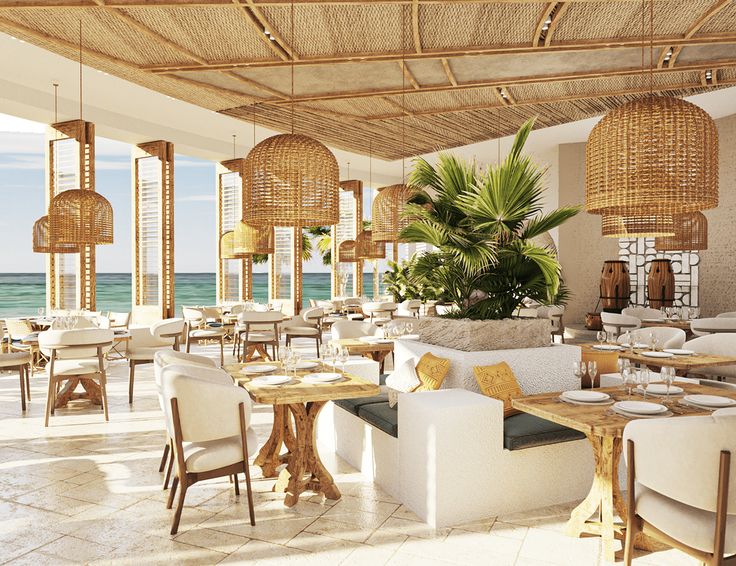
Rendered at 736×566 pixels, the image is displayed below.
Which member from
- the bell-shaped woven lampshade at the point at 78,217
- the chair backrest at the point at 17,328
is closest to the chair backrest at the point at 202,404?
the bell-shaped woven lampshade at the point at 78,217

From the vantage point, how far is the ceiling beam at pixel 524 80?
623 cm

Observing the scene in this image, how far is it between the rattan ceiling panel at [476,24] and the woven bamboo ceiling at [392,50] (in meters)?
0.01

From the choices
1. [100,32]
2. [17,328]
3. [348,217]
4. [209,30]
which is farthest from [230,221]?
[209,30]

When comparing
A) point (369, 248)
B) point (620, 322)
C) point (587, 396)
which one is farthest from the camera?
point (369, 248)

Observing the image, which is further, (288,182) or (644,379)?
(288,182)

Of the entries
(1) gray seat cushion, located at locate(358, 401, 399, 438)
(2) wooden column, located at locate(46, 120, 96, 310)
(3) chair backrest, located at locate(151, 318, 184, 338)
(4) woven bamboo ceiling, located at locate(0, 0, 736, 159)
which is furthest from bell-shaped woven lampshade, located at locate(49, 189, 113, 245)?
(1) gray seat cushion, located at locate(358, 401, 399, 438)

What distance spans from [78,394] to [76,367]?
1044mm

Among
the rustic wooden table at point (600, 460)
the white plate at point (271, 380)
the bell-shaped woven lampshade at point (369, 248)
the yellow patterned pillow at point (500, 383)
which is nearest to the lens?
the rustic wooden table at point (600, 460)

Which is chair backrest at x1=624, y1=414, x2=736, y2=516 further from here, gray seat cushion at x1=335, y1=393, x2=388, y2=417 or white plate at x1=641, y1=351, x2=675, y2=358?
white plate at x1=641, y1=351, x2=675, y2=358

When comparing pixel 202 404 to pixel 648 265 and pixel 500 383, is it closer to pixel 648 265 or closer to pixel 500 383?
pixel 500 383

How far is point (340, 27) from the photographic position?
523 centimetres

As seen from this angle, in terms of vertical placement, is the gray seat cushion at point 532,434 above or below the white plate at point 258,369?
below

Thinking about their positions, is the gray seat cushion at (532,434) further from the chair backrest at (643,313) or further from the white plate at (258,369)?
the chair backrest at (643,313)

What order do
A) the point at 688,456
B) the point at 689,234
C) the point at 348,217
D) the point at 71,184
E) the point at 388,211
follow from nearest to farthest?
the point at 688,456 → the point at 388,211 → the point at 689,234 → the point at 71,184 → the point at 348,217
